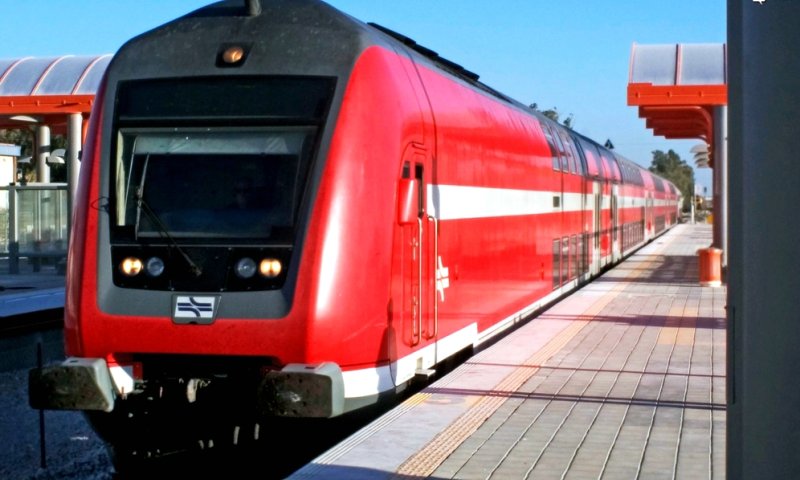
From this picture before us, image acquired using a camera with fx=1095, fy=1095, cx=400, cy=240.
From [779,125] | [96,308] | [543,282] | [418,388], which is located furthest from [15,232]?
[779,125]

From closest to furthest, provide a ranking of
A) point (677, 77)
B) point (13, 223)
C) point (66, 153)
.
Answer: point (677, 77) < point (13, 223) < point (66, 153)

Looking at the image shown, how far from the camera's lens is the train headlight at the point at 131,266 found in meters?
7.30

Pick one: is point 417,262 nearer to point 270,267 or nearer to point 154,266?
point 270,267

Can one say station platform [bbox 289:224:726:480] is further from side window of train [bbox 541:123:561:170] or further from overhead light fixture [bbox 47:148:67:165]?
overhead light fixture [bbox 47:148:67:165]

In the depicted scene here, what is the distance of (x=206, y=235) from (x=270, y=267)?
51cm

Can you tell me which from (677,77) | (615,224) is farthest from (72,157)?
(615,224)

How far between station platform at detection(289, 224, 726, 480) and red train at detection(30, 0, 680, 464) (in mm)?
450

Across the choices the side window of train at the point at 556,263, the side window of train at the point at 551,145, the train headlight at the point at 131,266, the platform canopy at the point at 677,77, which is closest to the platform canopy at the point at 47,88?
the side window of train at the point at 551,145

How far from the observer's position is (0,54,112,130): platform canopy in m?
22.4

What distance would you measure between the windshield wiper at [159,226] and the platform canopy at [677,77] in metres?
14.8

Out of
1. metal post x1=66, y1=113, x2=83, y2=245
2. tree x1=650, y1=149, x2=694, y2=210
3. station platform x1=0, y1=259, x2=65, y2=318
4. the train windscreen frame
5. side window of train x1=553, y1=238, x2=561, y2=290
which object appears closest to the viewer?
the train windscreen frame

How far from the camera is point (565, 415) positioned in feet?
26.7

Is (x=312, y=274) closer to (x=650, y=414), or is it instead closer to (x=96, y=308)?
(x=96, y=308)

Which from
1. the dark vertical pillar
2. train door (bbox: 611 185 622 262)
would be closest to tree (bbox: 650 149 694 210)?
train door (bbox: 611 185 622 262)
